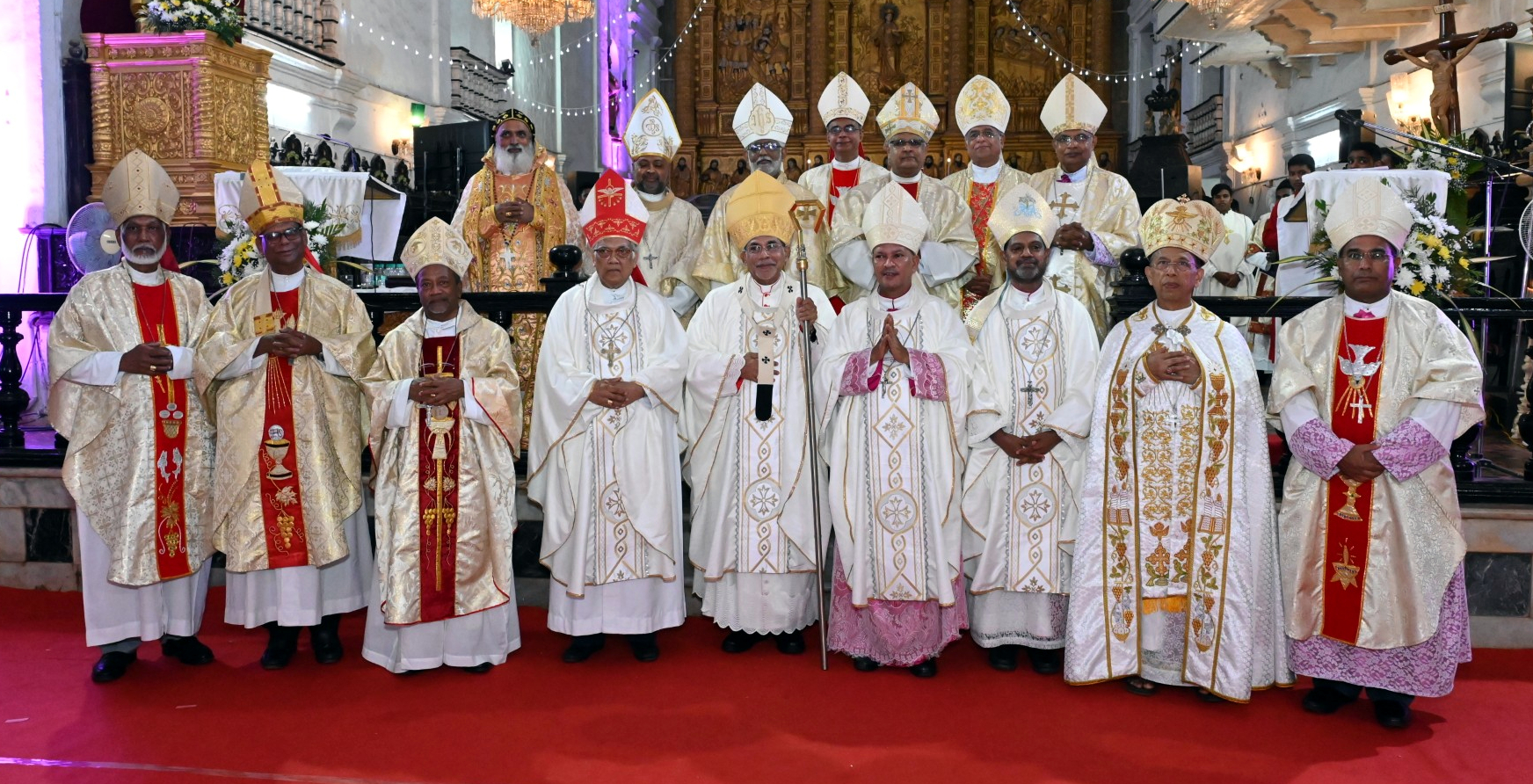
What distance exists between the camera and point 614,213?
210 inches

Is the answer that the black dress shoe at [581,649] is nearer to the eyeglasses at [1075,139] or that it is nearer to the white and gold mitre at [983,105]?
the white and gold mitre at [983,105]

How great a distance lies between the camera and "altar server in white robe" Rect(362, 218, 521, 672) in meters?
5.07

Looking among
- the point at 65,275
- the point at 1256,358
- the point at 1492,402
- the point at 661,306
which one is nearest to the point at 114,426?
the point at 661,306

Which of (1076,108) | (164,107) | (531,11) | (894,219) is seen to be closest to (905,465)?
(894,219)

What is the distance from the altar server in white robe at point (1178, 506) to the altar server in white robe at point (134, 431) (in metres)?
3.86

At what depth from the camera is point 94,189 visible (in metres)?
10.0

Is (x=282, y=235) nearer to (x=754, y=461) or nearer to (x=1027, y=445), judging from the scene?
(x=754, y=461)

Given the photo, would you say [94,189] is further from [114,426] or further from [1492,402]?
[1492,402]

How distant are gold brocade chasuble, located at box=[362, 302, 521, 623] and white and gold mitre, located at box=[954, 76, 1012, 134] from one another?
3.05 metres

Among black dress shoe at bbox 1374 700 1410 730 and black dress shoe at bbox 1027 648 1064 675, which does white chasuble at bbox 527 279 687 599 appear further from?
black dress shoe at bbox 1374 700 1410 730

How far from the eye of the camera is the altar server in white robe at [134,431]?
5102 mm

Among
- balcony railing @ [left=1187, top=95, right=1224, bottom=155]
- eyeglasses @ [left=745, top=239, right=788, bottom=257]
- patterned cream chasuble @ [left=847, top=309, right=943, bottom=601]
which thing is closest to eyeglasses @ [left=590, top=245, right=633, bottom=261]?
eyeglasses @ [left=745, top=239, right=788, bottom=257]

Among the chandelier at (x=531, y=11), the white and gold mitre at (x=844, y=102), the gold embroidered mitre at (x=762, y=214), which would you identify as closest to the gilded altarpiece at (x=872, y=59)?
the chandelier at (x=531, y=11)

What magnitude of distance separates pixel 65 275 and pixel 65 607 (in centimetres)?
466
